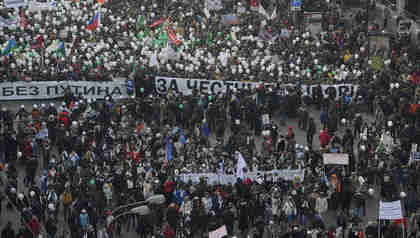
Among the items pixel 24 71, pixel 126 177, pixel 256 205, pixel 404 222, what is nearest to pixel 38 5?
pixel 24 71

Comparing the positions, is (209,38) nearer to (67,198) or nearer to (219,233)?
(67,198)

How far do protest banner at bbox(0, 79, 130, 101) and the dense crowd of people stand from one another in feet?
1.06

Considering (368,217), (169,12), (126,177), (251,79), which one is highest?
(169,12)

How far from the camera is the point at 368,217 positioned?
25.3m

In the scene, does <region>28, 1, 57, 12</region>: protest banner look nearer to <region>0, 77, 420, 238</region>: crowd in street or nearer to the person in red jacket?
<region>0, 77, 420, 238</region>: crowd in street

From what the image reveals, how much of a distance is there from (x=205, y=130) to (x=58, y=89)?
712cm

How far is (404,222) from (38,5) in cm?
2221

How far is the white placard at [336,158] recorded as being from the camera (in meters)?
25.9

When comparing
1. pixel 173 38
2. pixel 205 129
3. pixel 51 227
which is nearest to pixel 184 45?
pixel 173 38

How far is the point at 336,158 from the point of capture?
26000 mm

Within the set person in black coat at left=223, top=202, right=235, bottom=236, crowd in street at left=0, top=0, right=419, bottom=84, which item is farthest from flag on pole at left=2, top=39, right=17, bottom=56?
person in black coat at left=223, top=202, right=235, bottom=236

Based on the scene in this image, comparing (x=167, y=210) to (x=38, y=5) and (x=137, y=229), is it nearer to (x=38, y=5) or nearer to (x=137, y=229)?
(x=137, y=229)

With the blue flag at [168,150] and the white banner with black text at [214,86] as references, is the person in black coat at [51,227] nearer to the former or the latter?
the blue flag at [168,150]

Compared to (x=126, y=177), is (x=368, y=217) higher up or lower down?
lower down
